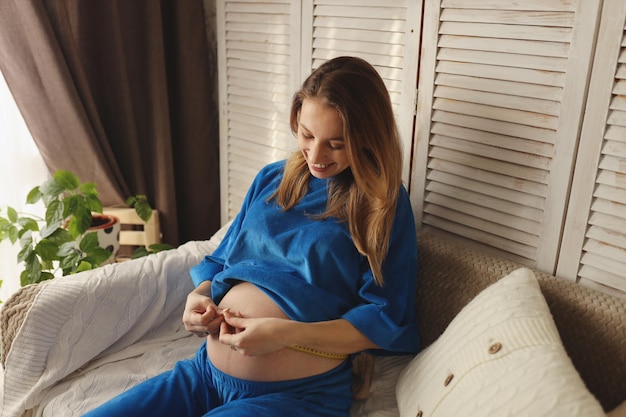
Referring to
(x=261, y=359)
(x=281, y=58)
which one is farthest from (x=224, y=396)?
(x=281, y=58)

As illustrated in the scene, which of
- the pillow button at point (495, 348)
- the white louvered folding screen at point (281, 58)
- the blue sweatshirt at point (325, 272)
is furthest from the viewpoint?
the white louvered folding screen at point (281, 58)

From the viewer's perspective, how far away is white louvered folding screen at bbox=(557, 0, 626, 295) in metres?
1.20

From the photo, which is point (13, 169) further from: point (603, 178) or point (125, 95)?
point (603, 178)

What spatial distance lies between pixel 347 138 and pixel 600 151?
1.63 ft

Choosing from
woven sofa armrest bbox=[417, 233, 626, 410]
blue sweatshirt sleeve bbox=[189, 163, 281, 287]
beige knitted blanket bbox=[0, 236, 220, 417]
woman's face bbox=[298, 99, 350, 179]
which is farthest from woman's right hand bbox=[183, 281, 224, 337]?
woven sofa armrest bbox=[417, 233, 626, 410]

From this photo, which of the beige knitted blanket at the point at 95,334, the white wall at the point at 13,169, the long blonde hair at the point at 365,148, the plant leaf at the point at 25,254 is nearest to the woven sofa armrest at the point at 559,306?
the long blonde hair at the point at 365,148

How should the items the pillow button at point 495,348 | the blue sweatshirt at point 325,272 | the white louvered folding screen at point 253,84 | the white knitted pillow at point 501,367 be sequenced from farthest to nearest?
the white louvered folding screen at point 253,84 < the blue sweatshirt at point 325,272 < the pillow button at point 495,348 < the white knitted pillow at point 501,367

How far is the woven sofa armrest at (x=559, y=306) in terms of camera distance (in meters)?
1.19

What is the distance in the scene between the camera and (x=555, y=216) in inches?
53.5

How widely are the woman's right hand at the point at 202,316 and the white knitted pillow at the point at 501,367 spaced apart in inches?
15.7

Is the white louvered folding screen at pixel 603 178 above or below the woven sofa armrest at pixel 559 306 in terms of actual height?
above

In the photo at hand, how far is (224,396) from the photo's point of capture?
51.0 inches

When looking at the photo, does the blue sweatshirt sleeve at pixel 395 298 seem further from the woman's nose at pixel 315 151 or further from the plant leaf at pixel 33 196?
the plant leaf at pixel 33 196

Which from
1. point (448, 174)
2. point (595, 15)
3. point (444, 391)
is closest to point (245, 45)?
point (448, 174)
